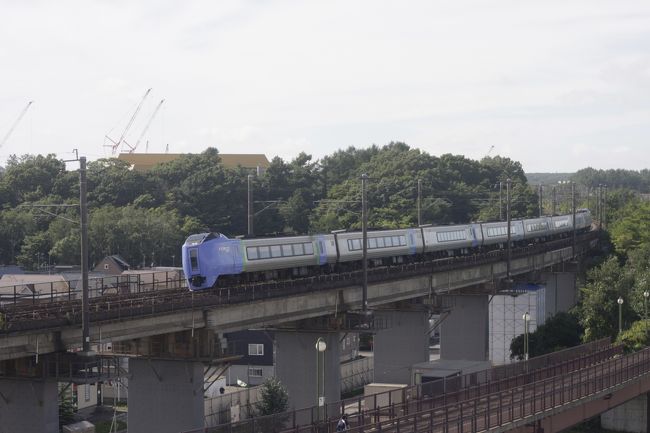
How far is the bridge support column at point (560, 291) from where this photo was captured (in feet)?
370

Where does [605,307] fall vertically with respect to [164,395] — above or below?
above

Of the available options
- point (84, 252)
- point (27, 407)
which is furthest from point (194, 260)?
point (84, 252)

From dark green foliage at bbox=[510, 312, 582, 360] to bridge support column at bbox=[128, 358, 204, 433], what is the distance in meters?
44.5

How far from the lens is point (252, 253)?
59.5m

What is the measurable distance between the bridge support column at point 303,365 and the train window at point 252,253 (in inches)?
230

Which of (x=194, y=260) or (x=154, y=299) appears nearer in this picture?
(x=154, y=299)

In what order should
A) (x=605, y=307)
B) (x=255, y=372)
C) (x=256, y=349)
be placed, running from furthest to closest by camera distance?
(x=605, y=307) → (x=256, y=349) → (x=255, y=372)

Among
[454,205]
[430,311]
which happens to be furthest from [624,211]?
[430,311]

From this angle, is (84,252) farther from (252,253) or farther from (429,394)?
(252,253)

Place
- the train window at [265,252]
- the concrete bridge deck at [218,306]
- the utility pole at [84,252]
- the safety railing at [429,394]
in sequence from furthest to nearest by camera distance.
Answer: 1. the train window at [265,252]
2. the concrete bridge deck at [218,306]
3. the utility pole at [84,252]
4. the safety railing at [429,394]

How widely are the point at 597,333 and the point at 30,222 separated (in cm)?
7058

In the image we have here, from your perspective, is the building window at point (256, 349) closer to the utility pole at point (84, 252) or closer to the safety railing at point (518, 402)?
the safety railing at point (518, 402)

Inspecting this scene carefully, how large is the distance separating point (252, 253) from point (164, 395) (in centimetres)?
1107

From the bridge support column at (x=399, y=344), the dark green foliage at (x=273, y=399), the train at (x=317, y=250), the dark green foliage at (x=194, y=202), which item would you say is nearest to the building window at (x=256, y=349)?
the bridge support column at (x=399, y=344)
